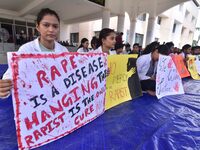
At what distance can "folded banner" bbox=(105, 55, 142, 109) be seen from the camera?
1863 mm

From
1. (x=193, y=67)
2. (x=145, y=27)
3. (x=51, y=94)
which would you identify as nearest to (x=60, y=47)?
(x=51, y=94)

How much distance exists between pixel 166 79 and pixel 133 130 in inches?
52.2

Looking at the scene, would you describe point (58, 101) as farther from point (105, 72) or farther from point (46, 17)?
point (46, 17)

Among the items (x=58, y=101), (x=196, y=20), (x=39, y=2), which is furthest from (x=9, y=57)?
(x=196, y=20)

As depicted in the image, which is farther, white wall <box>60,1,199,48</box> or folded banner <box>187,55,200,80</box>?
white wall <box>60,1,199,48</box>

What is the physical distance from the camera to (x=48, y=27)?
1.38 metres

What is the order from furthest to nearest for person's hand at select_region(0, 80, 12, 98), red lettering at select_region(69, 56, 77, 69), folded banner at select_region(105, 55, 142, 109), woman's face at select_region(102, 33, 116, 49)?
1. woman's face at select_region(102, 33, 116, 49)
2. folded banner at select_region(105, 55, 142, 109)
3. red lettering at select_region(69, 56, 77, 69)
4. person's hand at select_region(0, 80, 12, 98)

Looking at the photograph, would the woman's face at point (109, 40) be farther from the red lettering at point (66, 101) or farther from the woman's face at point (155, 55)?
the red lettering at point (66, 101)

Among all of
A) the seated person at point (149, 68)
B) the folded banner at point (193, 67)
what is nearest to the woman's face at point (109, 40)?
the seated person at point (149, 68)

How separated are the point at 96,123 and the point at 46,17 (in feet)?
3.60

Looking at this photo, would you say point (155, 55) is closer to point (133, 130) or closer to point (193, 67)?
point (133, 130)

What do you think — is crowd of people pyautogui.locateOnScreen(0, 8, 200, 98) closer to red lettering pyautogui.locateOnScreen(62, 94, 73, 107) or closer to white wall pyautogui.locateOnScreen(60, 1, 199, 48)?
red lettering pyautogui.locateOnScreen(62, 94, 73, 107)

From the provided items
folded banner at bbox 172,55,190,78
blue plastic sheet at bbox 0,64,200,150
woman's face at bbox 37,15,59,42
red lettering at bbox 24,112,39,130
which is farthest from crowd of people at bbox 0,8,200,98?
folded banner at bbox 172,55,190,78

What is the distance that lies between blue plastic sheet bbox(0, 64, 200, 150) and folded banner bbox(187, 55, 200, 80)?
8.18 ft
